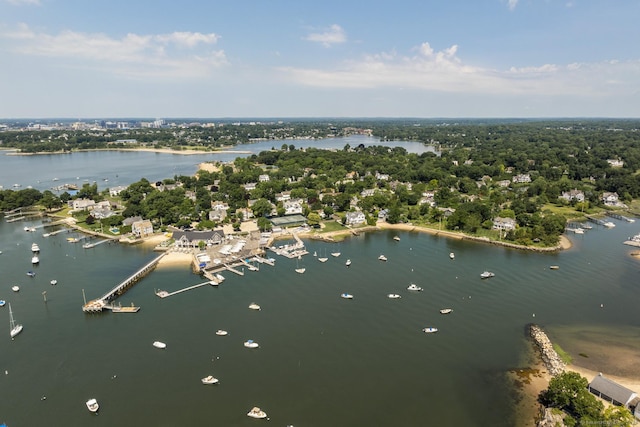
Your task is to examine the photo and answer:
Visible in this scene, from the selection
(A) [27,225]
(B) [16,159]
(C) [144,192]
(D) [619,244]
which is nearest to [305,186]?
(C) [144,192]

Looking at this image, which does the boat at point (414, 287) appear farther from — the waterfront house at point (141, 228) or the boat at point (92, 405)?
the waterfront house at point (141, 228)

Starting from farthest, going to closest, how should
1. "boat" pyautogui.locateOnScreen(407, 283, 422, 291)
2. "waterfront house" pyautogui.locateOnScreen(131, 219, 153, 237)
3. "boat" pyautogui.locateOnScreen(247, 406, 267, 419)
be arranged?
"waterfront house" pyautogui.locateOnScreen(131, 219, 153, 237) < "boat" pyautogui.locateOnScreen(407, 283, 422, 291) < "boat" pyautogui.locateOnScreen(247, 406, 267, 419)

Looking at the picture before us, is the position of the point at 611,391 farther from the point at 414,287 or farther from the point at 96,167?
the point at 96,167

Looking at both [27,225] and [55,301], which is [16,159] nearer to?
[27,225]

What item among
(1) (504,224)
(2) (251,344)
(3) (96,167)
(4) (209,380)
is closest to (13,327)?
(4) (209,380)

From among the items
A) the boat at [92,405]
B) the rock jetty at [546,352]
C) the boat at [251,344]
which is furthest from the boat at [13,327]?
the rock jetty at [546,352]

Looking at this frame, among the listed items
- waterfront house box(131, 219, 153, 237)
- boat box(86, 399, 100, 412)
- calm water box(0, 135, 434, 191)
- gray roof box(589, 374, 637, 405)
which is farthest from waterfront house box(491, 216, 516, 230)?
calm water box(0, 135, 434, 191)

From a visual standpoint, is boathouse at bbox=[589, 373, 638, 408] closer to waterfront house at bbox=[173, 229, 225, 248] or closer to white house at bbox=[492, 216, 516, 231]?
white house at bbox=[492, 216, 516, 231]
